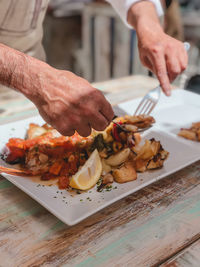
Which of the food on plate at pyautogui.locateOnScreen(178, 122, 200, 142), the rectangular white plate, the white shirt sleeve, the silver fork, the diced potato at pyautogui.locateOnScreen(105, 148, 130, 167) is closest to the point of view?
the rectangular white plate

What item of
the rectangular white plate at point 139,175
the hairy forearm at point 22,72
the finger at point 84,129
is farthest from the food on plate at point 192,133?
the hairy forearm at point 22,72

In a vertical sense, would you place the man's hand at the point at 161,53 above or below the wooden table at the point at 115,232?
above

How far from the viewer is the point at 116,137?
1138 millimetres

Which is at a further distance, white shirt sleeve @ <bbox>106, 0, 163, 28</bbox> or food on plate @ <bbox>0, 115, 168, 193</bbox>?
white shirt sleeve @ <bbox>106, 0, 163, 28</bbox>

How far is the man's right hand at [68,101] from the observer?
0.90 meters

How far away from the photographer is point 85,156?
1063 millimetres

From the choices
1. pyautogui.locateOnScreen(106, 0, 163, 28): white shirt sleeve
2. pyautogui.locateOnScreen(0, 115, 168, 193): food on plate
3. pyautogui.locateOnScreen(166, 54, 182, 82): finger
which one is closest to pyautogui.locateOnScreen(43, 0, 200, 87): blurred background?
pyautogui.locateOnScreen(106, 0, 163, 28): white shirt sleeve

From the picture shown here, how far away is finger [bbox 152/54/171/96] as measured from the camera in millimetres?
1300

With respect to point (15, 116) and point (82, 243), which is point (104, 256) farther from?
point (15, 116)

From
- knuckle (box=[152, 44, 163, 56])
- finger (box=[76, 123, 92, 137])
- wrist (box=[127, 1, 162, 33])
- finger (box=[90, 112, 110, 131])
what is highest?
wrist (box=[127, 1, 162, 33])

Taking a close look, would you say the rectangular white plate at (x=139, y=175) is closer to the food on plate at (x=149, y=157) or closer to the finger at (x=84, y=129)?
the food on plate at (x=149, y=157)

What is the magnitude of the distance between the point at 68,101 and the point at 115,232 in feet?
1.24

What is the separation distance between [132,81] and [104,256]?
157 cm

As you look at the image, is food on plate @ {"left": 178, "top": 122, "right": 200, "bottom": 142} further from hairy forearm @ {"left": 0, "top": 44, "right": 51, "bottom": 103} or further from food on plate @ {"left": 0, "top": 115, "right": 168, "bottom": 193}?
hairy forearm @ {"left": 0, "top": 44, "right": 51, "bottom": 103}
